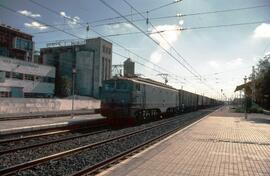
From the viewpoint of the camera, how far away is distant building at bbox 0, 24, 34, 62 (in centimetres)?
7681

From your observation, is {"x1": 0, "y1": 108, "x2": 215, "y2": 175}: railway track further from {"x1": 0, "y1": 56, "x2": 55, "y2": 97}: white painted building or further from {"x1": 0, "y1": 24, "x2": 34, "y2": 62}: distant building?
{"x1": 0, "y1": 24, "x2": 34, "y2": 62}: distant building

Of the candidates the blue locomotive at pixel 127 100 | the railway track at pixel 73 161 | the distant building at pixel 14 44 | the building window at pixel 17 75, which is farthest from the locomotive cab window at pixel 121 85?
the distant building at pixel 14 44

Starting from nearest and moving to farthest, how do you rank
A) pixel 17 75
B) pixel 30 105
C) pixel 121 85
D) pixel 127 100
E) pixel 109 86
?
pixel 127 100, pixel 121 85, pixel 109 86, pixel 30 105, pixel 17 75

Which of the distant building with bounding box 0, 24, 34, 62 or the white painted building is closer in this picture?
the white painted building

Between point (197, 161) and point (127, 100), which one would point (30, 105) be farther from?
point (197, 161)

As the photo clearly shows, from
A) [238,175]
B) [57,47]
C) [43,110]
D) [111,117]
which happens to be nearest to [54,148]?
[238,175]

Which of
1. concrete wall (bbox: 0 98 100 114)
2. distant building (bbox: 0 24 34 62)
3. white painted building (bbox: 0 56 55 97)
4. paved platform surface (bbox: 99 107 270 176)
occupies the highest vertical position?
distant building (bbox: 0 24 34 62)

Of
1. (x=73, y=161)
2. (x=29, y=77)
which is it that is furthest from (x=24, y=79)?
(x=73, y=161)

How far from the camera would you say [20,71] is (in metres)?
66.9

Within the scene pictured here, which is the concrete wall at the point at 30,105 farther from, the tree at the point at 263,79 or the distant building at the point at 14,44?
the distant building at the point at 14,44

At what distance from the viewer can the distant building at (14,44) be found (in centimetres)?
7681

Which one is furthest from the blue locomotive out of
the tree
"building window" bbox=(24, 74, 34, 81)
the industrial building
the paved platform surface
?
"building window" bbox=(24, 74, 34, 81)

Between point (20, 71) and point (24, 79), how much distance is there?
82.8 inches

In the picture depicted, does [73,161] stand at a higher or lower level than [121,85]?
lower
